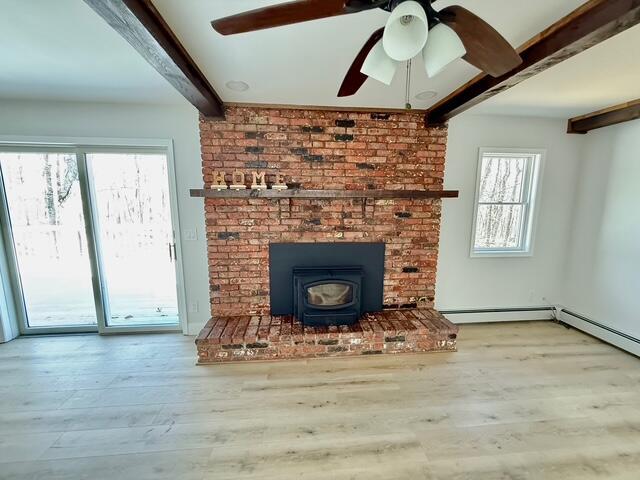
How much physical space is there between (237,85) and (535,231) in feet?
12.6

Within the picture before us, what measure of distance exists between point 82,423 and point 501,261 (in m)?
4.41

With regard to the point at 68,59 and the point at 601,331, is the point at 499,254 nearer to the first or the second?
the point at 601,331

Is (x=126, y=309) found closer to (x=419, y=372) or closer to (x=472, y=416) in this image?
(x=419, y=372)

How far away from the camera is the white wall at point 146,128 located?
2.61 metres

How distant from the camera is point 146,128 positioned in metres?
2.73

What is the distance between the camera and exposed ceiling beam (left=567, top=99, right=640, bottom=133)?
2611mm

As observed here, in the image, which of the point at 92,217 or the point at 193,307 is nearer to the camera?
the point at 92,217

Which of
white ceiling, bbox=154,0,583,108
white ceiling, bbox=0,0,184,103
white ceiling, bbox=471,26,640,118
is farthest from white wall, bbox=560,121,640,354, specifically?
white ceiling, bbox=0,0,184,103

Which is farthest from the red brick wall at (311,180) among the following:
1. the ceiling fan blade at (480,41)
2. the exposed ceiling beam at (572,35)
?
the ceiling fan blade at (480,41)

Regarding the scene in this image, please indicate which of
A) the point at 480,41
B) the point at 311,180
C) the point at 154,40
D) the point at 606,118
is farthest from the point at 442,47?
the point at 606,118

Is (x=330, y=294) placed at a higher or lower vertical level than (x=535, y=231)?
lower

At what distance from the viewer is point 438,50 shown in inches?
44.7

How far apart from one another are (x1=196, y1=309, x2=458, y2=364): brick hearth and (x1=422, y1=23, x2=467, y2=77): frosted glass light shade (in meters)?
2.30

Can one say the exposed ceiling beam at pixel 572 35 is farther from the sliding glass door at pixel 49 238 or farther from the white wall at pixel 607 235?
the sliding glass door at pixel 49 238
